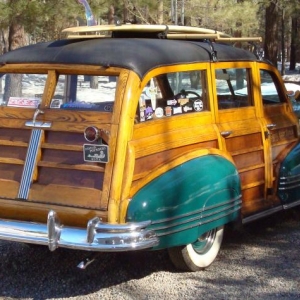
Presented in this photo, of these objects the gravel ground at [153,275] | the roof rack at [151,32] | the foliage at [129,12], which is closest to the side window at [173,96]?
the roof rack at [151,32]

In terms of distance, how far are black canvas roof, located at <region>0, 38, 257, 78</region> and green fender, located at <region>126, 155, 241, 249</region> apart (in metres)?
0.81

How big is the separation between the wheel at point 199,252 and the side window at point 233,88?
112cm

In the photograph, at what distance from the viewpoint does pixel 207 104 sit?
17.8 feet

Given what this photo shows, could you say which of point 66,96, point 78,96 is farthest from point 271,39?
point 66,96

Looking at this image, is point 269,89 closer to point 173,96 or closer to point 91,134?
point 173,96

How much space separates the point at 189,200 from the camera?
4.68 metres

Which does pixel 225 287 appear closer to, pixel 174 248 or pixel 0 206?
pixel 174 248

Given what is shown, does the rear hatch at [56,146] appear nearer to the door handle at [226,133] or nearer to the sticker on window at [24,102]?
the sticker on window at [24,102]

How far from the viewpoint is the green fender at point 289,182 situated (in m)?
5.98

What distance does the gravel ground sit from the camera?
473 centimetres

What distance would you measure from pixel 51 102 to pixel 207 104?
1340 mm

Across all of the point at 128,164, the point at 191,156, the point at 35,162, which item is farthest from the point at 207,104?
the point at 35,162

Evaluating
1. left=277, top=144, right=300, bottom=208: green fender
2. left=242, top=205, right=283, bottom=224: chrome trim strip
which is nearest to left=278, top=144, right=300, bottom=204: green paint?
left=277, top=144, right=300, bottom=208: green fender

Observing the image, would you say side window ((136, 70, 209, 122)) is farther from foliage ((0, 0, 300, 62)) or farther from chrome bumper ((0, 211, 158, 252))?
foliage ((0, 0, 300, 62))
